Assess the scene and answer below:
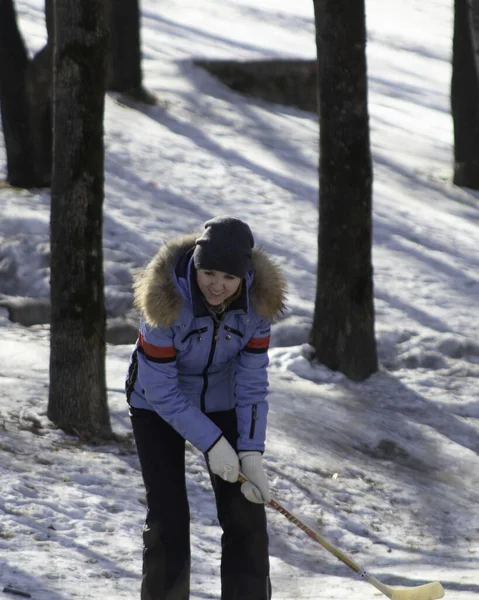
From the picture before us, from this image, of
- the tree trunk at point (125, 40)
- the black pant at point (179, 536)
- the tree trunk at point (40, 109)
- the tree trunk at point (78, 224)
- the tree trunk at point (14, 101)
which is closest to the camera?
the black pant at point (179, 536)

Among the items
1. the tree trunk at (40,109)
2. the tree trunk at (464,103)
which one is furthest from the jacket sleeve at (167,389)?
the tree trunk at (464,103)

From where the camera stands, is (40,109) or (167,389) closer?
(167,389)

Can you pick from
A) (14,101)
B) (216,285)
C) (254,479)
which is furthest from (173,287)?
(14,101)

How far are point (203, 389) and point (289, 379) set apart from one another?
16.4 feet

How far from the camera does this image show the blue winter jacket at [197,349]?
404 cm

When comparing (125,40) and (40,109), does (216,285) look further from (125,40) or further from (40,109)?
(125,40)

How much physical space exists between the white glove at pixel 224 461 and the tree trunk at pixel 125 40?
12719 millimetres

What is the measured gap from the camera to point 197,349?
4.11 m

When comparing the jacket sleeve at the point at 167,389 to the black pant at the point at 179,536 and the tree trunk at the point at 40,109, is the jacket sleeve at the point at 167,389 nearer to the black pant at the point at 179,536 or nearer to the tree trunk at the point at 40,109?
the black pant at the point at 179,536

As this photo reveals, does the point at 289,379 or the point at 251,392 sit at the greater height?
the point at 251,392

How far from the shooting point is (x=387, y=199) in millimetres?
14492

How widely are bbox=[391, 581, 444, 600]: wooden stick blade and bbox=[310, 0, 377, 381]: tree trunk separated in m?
4.81

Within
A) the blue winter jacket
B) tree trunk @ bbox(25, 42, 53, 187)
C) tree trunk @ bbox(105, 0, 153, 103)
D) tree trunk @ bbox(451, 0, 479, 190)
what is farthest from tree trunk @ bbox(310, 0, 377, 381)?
tree trunk @ bbox(105, 0, 153, 103)

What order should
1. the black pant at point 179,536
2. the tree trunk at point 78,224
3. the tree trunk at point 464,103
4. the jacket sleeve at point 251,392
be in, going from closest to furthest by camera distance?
the black pant at point 179,536
the jacket sleeve at point 251,392
the tree trunk at point 78,224
the tree trunk at point 464,103
